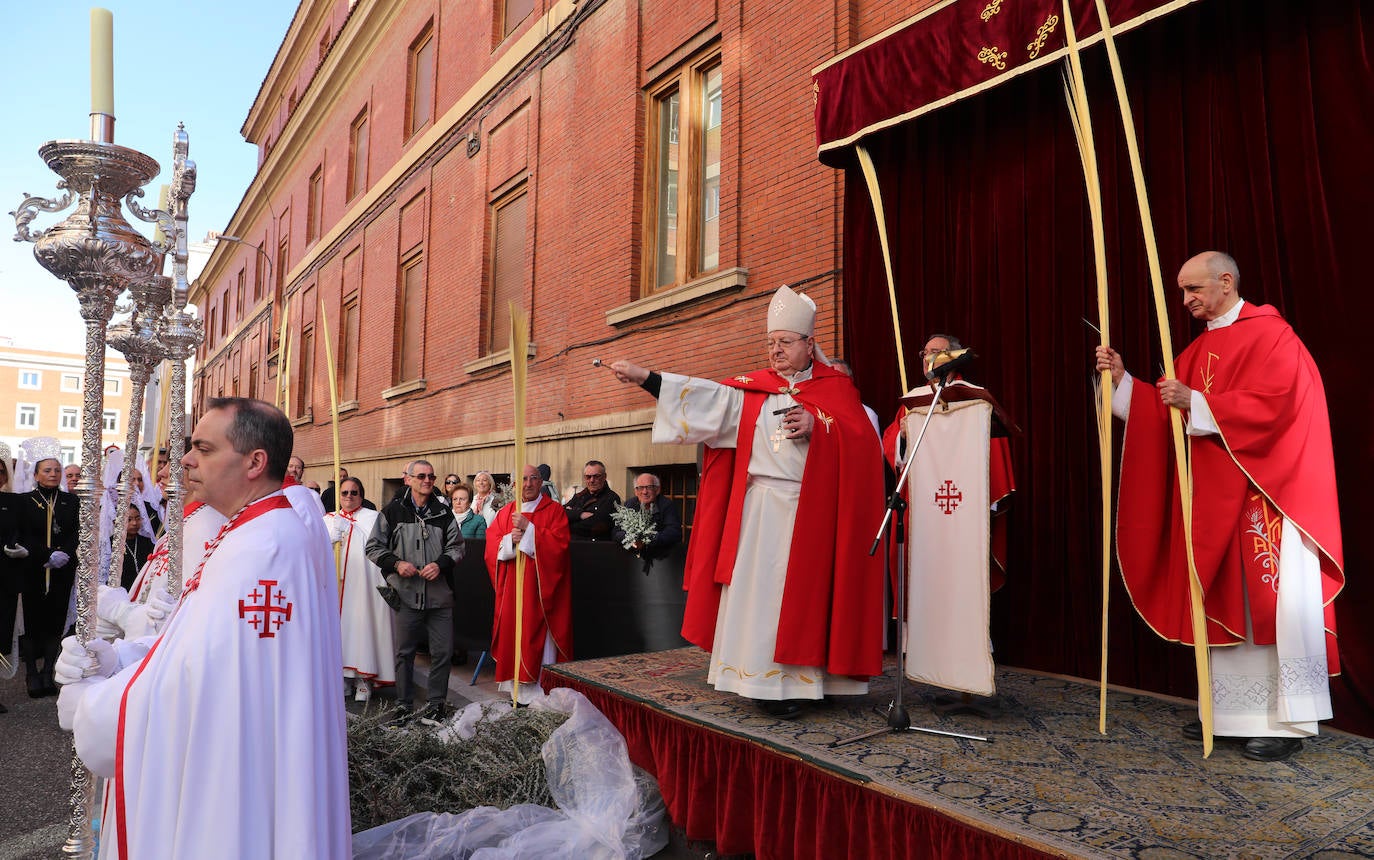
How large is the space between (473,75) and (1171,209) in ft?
37.0

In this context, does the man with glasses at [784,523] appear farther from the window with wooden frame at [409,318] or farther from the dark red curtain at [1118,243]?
the window with wooden frame at [409,318]

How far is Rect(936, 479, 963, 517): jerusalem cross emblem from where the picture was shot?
14.5ft

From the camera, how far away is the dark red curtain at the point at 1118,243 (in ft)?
13.9

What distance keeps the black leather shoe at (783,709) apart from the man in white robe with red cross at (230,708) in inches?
A: 86.7

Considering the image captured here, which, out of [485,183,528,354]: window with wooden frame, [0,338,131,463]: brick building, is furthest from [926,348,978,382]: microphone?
[0,338,131,463]: brick building

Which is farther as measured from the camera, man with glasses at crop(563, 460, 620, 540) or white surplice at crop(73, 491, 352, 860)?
man with glasses at crop(563, 460, 620, 540)

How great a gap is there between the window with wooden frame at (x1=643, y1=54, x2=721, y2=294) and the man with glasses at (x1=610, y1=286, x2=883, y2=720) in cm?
432

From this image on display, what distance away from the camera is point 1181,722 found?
13.6 feet

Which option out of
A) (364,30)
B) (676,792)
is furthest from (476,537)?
(364,30)

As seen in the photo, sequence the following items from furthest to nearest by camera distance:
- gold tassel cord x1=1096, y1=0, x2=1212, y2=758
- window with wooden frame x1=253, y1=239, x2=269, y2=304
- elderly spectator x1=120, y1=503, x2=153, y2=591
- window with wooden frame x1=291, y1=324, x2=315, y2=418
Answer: window with wooden frame x1=253, y1=239, x2=269, y2=304
window with wooden frame x1=291, y1=324, x2=315, y2=418
elderly spectator x1=120, y1=503, x2=153, y2=591
gold tassel cord x1=1096, y1=0, x2=1212, y2=758

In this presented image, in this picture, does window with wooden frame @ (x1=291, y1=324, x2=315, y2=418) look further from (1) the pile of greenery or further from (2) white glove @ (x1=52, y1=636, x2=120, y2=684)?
(2) white glove @ (x1=52, y1=636, x2=120, y2=684)

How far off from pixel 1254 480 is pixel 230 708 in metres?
3.66

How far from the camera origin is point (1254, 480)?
11.8 ft

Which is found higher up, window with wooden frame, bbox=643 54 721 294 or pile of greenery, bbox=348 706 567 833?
window with wooden frame, bbox=643 54 721 294
